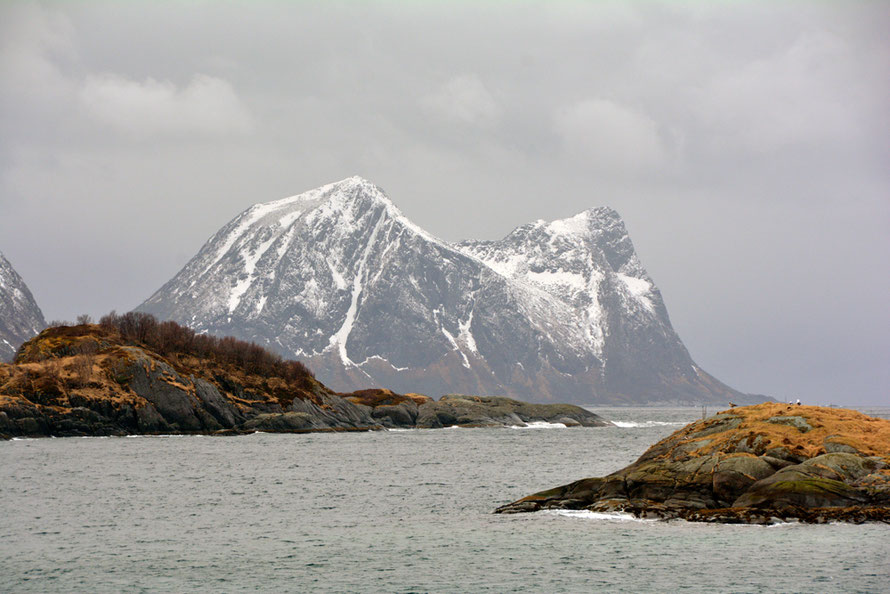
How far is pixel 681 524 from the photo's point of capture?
4847 centimetres

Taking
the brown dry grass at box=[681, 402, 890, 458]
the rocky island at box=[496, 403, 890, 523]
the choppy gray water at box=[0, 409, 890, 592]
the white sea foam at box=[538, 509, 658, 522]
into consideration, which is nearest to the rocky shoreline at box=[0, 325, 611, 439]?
the choppy gray water at box=[0, 409, 890, 592]

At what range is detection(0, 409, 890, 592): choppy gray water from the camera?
37.0 metres

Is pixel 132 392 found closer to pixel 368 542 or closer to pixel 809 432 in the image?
pixel 368 542

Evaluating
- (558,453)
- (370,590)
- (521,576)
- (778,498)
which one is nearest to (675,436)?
(778,498)

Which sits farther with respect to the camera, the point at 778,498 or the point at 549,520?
the point at 549,520

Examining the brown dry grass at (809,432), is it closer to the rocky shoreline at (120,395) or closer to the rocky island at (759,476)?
the rocky island at (759,476)

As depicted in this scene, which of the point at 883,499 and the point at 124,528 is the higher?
the point at 883,499

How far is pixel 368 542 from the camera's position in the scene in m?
47.5

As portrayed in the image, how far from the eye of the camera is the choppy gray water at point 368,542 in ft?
121

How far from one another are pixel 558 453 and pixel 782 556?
83950 millimetres

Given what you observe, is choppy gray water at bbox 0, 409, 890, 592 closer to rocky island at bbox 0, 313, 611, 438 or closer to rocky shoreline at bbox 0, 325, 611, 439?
rocky shoreline at bbox 0, 325, 611, 439

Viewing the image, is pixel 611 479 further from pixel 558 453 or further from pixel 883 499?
pixel 558 453

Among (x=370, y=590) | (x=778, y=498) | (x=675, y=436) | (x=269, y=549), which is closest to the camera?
(x=370, y=590)

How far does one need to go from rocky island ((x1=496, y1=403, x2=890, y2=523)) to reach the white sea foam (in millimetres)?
468
